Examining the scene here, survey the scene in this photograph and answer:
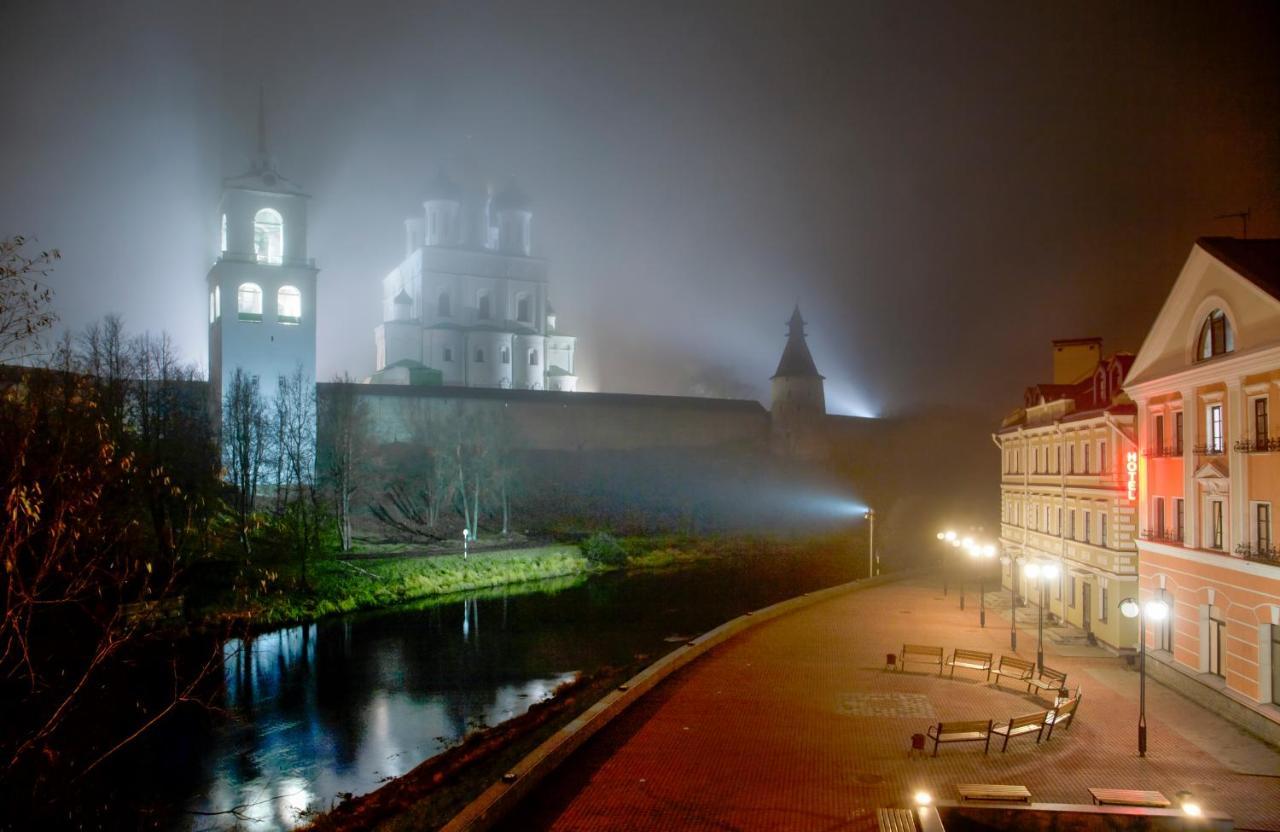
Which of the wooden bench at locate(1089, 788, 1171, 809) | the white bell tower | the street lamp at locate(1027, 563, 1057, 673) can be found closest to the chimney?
the street lamp at locate(1027, 563, 1057, 673)

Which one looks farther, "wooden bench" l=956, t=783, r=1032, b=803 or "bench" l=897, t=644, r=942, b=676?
"bench" l=897, t=644, r=942, b=676

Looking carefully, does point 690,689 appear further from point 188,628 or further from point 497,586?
point 497,586

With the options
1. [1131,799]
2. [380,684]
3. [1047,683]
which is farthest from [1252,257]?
[380,684]

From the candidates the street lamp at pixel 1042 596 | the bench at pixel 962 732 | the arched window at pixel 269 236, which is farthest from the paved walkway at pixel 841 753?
the arched window at pixel 269 236

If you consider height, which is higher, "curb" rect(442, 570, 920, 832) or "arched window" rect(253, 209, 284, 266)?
"arched window" rect(253, 209, 284, 266)

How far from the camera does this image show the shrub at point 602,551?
121 ft

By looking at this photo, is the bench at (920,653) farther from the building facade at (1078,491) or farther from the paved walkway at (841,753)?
the building facade at (1078,491)

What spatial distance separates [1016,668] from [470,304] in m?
45.6

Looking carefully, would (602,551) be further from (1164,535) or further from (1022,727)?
(1022,727)

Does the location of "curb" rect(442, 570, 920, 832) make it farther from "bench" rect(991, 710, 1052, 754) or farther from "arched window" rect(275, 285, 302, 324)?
"arched window" rect(275, 285, 302, 324)

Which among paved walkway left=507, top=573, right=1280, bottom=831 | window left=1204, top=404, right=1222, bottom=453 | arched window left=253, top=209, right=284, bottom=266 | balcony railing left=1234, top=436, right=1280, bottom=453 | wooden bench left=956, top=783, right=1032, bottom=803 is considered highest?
arched window left=253, top=209, right=284, bottom=266

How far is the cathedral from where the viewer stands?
54.3 metres

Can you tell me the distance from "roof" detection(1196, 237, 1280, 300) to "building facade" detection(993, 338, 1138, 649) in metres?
4.16

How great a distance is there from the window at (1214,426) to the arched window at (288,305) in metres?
32.2
